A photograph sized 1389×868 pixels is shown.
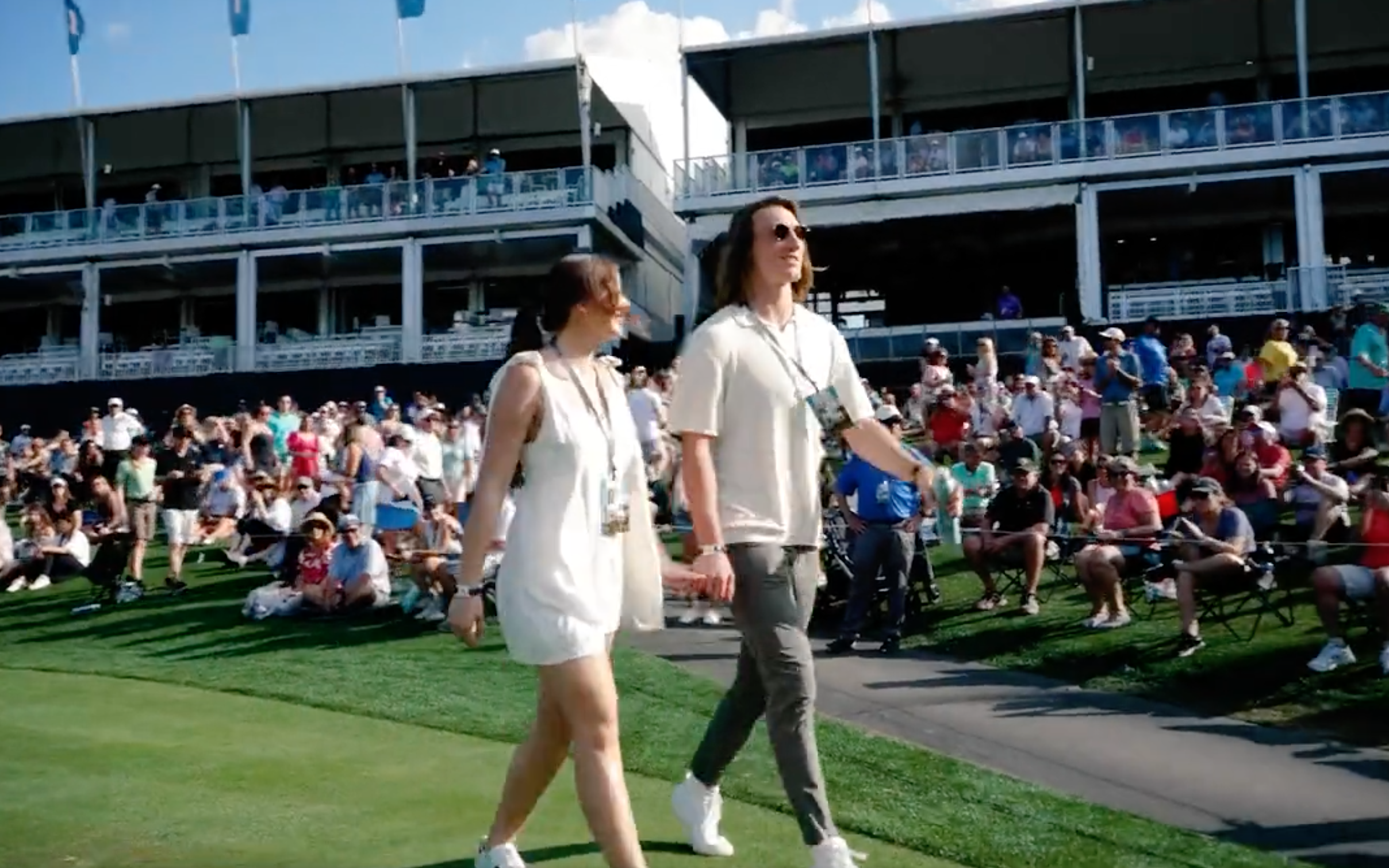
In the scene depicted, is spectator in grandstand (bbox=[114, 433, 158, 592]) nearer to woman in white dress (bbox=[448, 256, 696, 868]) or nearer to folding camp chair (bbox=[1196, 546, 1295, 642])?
folding camp chair (bbox=[1196, 546, 1295, 642])

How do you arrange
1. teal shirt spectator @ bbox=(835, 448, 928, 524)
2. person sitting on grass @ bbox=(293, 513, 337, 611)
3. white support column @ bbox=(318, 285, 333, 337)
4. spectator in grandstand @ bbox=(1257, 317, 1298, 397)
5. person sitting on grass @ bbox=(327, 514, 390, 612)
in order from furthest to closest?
white support column @ bbox=(318, 285, 333, 337) → spectator in grandstand @ bbox=(1257, 317, 1298, 397) → person sitting on grass @ bbox=(293, 513, 337, 611) → person sitting on grass @ bbox=(327, 514, 390, 612) → teal shirt spectator @ bbox=(835, 448, 928, 524)

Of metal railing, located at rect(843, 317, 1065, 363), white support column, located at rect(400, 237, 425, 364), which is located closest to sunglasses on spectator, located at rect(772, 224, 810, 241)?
metal railing, located at rect(843, 317, 1065, 363)

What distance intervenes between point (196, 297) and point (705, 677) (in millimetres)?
30871

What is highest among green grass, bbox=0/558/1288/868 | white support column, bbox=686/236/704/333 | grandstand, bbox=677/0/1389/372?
grandstand, bbox=677/0/1389/372

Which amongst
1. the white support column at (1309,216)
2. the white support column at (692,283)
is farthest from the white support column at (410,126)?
the white support column at (1309,216)

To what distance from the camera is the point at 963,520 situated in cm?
1166

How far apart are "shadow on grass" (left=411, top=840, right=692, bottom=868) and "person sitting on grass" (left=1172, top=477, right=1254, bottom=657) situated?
559 centimetres

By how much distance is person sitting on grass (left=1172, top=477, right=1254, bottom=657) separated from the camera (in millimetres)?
9336

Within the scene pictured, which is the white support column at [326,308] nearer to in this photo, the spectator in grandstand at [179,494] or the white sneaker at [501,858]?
the spectator in grandstand at [179,494]

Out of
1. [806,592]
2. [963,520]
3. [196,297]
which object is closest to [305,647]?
[963,520]

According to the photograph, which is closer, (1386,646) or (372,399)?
(1386,646)

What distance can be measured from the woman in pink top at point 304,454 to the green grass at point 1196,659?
920cm

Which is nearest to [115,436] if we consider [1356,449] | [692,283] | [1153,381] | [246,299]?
[246,299]

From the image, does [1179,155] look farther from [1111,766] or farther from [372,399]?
[1111,766]
